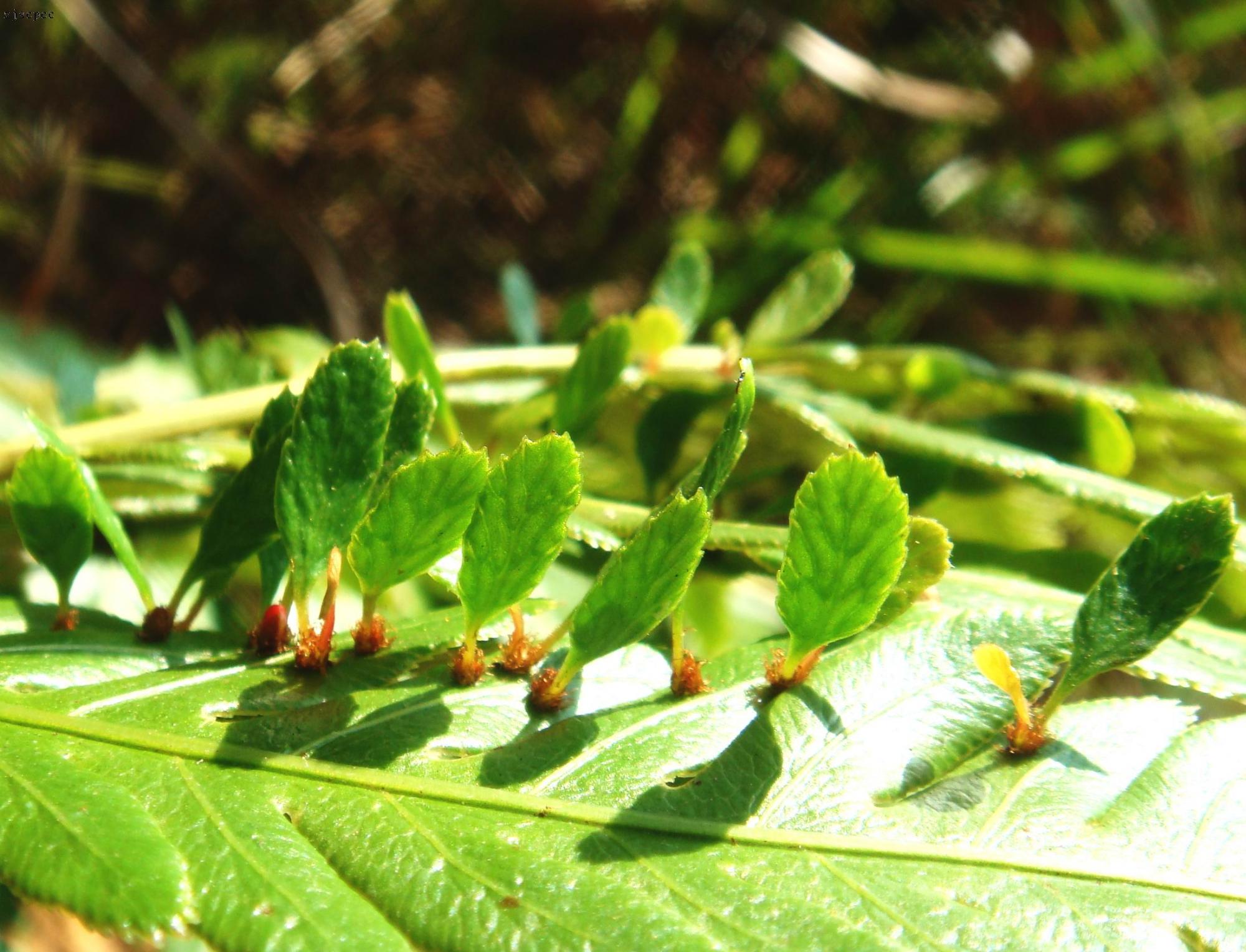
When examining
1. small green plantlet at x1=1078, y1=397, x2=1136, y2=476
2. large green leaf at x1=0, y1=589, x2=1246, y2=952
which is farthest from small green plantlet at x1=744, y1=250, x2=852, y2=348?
large green leaf at x1=0, y1=589, x2=1246, y2=952

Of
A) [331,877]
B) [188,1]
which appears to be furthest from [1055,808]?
[188,1]

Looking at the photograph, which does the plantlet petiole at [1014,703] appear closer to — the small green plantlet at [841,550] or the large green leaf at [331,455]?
the small green plantlet at [841,550]

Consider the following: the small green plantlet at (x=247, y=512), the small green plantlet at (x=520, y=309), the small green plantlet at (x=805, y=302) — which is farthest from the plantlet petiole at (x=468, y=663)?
the small green plantlet at (x=520, y=309)

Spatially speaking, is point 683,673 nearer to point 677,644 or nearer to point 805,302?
point 677,644

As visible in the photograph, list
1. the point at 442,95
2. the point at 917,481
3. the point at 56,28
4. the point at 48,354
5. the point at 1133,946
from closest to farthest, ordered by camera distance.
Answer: the point at 1133,946, the point at 917,481, the point at 48,354, the point at 56,28, the point at 442,95

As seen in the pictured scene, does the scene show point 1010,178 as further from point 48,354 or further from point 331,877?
point 331,877
